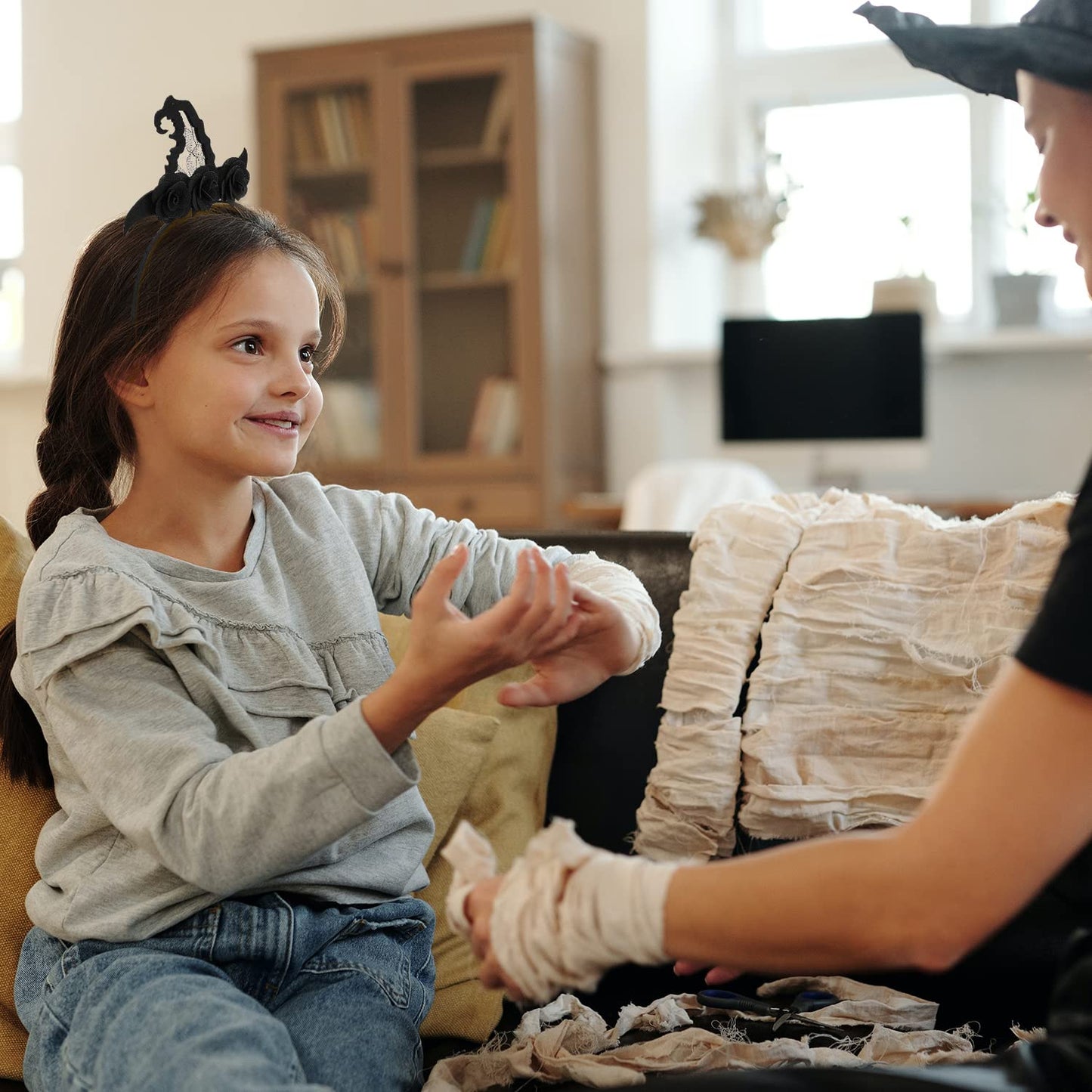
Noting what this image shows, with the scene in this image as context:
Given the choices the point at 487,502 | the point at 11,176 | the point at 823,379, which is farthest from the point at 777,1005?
the point at 11,176

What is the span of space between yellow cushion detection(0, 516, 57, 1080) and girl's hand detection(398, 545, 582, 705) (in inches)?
19.6

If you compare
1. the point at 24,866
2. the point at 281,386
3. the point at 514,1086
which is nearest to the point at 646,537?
the point at 281,386

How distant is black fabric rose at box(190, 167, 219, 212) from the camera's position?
4.36 ft

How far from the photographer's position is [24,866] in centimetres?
132

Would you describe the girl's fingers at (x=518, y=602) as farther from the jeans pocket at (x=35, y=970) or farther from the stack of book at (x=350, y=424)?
the stack of book at (x=350, y=424)

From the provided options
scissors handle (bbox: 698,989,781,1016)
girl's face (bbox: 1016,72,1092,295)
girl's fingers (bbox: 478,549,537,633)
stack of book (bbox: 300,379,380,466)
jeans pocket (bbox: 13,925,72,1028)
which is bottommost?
scissors handle (bbox: 698,989,781,1016)

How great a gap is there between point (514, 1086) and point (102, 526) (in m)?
0.61

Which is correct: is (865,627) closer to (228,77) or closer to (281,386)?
(281,386)

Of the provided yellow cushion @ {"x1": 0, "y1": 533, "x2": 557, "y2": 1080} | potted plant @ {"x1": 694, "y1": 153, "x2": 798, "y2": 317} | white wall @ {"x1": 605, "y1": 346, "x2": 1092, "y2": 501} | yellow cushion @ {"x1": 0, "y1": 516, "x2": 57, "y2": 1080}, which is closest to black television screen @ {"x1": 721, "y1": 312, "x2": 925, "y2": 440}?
white wall @ {"x1": 605, "y1": 346, "x2": 1092, "y2": 501}

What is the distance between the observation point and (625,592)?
1325 mm

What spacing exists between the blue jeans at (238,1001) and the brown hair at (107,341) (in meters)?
0.24

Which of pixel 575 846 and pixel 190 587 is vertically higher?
pixel 190 587

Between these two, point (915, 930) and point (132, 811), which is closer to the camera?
point (915, 930)

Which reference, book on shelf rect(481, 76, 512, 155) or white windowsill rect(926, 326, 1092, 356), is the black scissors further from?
book on shelf rect(481, 76, 512, 155)
